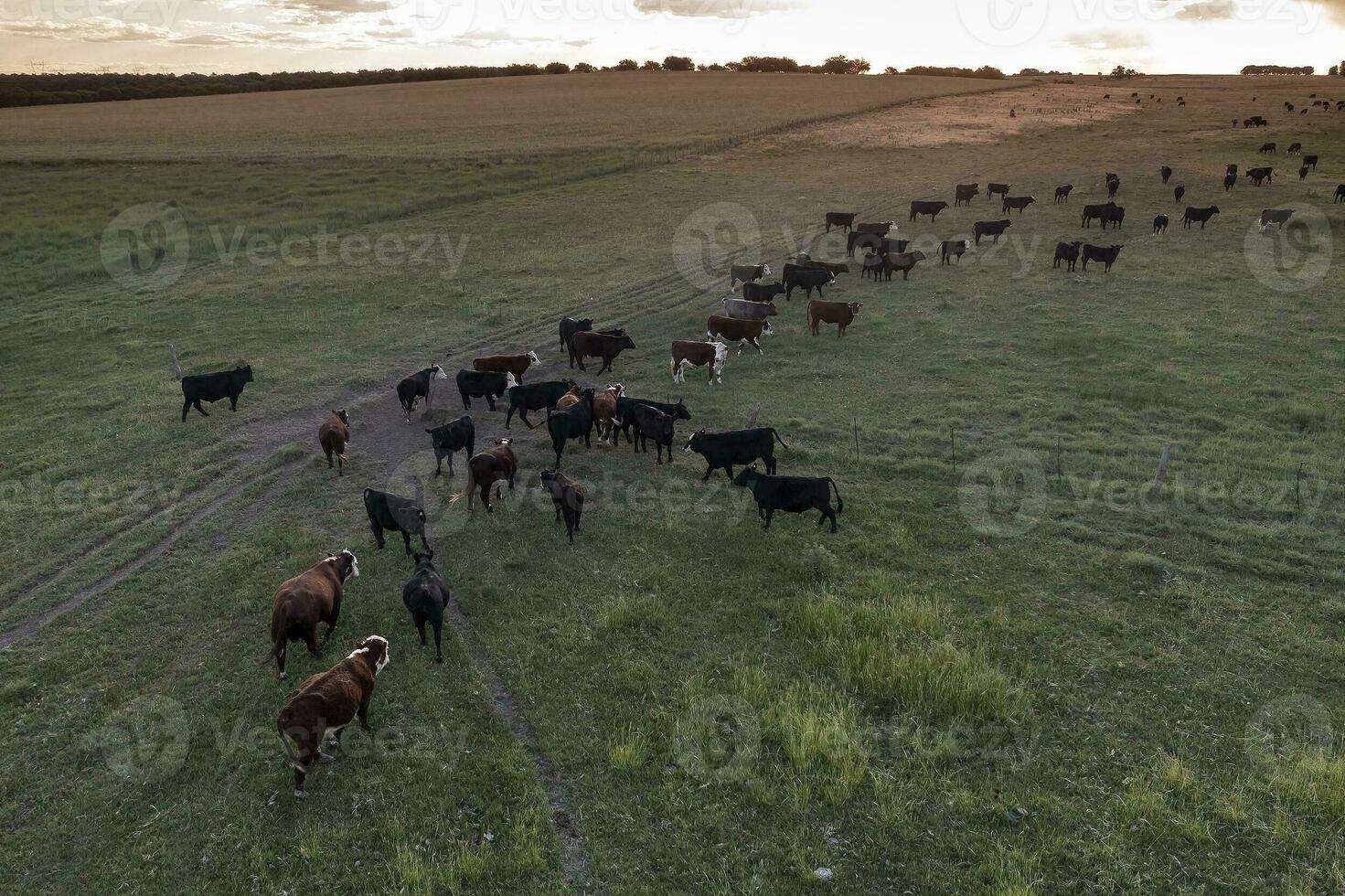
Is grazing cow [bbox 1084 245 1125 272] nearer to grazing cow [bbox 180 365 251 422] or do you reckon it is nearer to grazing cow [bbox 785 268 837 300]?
grazing cow [bbox 785 268 837 300]

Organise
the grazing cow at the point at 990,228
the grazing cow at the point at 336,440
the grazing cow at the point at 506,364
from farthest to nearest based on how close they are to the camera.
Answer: the grazing cow at the point at 990,228 → the grazing cow at the point at 506,364 → the grazing cow at the point at 336,440

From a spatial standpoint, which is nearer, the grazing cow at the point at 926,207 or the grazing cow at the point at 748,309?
the grazing cow at the point at 748,309

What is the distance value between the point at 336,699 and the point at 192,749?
1805mm

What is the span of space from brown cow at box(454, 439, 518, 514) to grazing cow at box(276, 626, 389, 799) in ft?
15.7

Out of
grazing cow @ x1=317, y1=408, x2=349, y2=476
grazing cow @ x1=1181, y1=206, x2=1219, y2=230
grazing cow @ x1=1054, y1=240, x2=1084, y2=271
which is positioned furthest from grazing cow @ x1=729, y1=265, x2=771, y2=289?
grazing cow @ x1=1181, y1=206, x2=1219, y2=230

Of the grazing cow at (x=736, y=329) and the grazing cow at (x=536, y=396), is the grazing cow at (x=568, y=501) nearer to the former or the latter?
the grazing cow at (x=536, y=396)

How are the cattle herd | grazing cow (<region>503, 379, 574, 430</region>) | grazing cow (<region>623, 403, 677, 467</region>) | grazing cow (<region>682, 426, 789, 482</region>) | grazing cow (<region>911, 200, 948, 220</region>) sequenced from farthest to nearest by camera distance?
grazing cow (<region>911, 200, 948, 220</region>) < grazing cow (<region>503, 379, 574, 430</region>) < grazing cow (<region>623, 403, 677, 467</region>) < grazing cow (<region>682, 426, 789, 482</region>) < the cattle herd

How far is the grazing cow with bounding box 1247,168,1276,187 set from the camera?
38094mm

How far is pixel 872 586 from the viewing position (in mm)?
10789

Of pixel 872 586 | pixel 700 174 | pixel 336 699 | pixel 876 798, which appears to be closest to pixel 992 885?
pixel 876 798

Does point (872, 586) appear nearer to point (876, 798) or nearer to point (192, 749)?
point (876, 798)

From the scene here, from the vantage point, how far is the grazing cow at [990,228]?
3244 cm

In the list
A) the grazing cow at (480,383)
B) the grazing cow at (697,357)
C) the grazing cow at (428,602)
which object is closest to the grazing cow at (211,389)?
the grazing cow at (480,383)

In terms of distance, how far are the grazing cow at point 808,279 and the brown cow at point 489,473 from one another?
49.4 feet
